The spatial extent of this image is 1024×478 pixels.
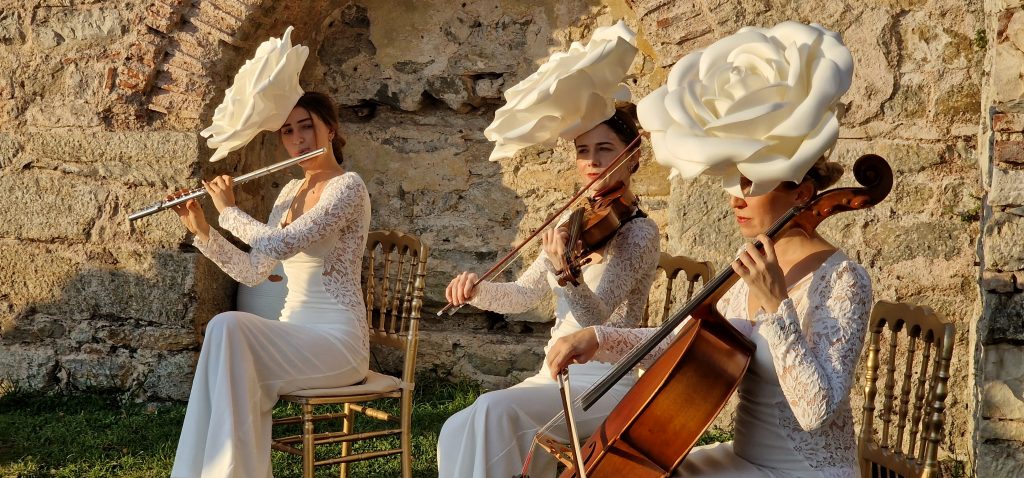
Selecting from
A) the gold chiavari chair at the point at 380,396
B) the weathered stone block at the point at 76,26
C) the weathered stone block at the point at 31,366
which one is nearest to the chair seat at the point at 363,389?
the gold chiavari chair at the point at 380,396

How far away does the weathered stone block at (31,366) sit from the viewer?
5.36 m

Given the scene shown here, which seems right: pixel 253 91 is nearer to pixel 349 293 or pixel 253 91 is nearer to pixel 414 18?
pixel 349 293

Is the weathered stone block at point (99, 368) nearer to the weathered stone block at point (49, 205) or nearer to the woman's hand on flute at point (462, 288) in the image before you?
the weathered stone block at point (49, 205)

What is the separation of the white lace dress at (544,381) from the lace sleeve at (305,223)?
82 cm

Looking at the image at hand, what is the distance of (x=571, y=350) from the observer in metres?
2.33

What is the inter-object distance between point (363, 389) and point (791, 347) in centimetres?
200

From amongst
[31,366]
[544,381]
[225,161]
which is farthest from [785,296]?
[31,366]

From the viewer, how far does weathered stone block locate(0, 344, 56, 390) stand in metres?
5.36

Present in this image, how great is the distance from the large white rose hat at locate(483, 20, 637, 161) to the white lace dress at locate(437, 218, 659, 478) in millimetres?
330

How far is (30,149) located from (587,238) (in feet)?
11.2

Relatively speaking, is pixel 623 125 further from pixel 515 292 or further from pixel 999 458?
pixel 999 458

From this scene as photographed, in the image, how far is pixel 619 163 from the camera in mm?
3025

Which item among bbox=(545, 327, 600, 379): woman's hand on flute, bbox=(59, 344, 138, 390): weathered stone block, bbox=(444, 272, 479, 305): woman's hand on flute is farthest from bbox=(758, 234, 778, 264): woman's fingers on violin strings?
bbox=(59, 344, 138, 390): weathered stone block

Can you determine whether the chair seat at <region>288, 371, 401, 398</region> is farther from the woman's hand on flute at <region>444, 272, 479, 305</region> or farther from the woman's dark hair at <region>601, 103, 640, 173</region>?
the woman's dark hair at <region>601, 103, 640, 173</region>
